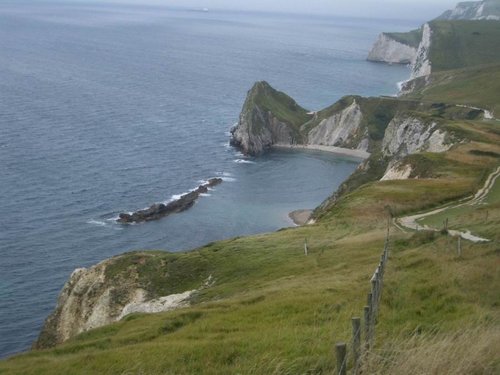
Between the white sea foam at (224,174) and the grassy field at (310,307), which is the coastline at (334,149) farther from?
the grassy field at (310,307)

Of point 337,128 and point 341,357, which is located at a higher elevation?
point 341,357

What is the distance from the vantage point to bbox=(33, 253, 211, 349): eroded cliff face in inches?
2108

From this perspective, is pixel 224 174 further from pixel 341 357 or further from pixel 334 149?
pixel 341 357

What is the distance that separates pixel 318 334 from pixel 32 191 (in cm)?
10433

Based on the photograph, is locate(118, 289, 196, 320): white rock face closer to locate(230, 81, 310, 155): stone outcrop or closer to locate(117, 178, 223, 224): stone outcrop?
locate(117, 178, 223, 224): stone outcrop

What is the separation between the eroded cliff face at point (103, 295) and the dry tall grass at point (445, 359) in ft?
123

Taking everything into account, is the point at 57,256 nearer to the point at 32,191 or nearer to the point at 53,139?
the point at 32,191

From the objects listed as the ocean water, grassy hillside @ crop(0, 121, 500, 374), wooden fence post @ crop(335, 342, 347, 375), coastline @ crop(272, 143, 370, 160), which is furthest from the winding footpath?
coastline @ crop(272, 143, 370, 160)

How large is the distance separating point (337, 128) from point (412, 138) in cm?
6842

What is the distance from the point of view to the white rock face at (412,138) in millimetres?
105500

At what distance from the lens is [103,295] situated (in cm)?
5584

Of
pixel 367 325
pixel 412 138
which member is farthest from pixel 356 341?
pixel 412 138

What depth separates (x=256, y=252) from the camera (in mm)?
52406

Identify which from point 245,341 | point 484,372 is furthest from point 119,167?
point 484,372
